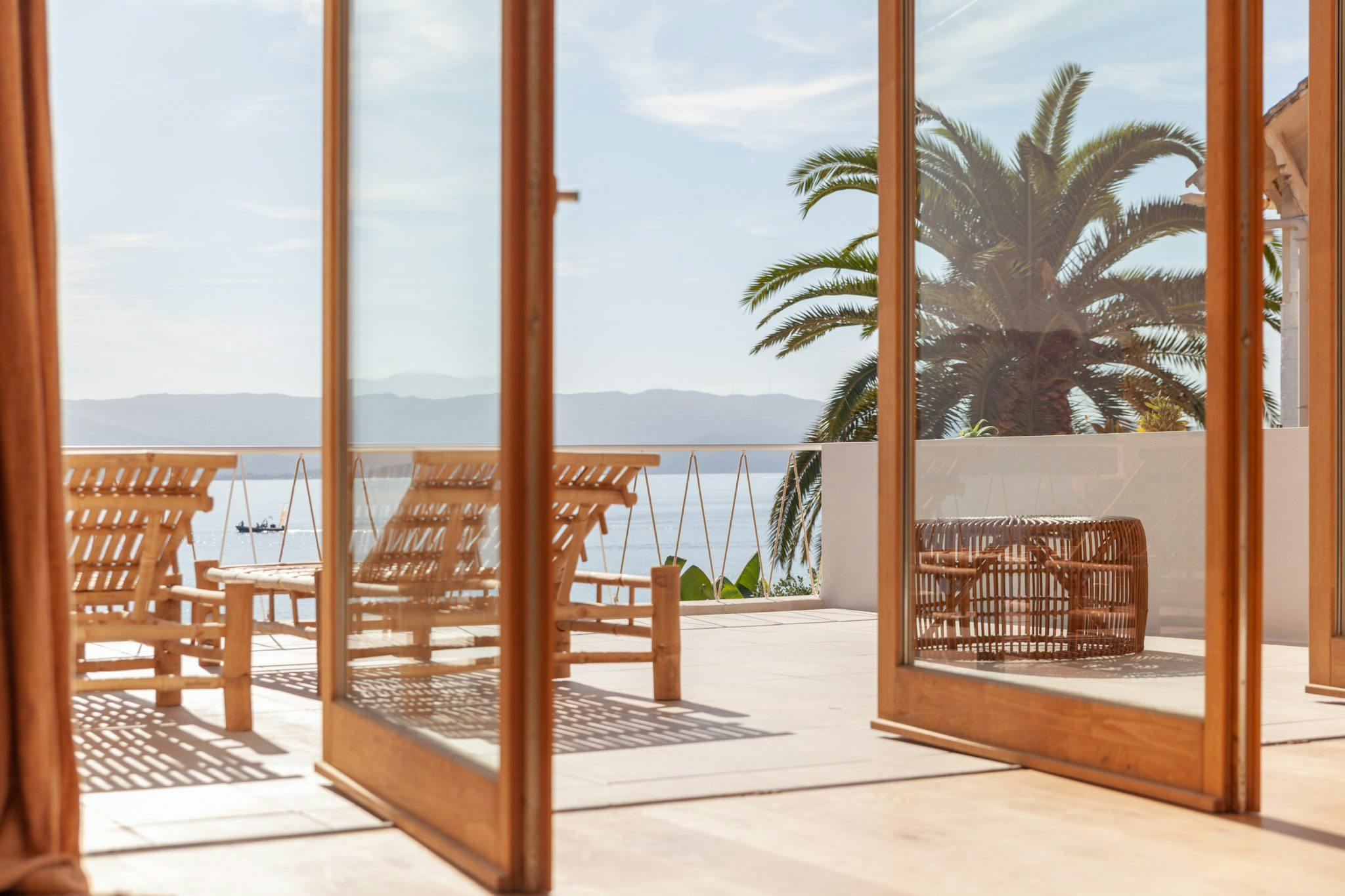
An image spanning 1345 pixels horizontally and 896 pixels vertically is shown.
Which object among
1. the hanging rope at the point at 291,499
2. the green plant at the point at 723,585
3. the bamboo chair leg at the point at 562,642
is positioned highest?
the hanging rope at the point at 291,499

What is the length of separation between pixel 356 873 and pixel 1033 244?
7.23 feet

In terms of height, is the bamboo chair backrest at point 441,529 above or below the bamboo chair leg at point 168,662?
above

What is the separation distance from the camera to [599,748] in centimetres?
353

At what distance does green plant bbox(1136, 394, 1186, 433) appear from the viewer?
10.00 ft

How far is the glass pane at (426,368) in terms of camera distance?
2512mm

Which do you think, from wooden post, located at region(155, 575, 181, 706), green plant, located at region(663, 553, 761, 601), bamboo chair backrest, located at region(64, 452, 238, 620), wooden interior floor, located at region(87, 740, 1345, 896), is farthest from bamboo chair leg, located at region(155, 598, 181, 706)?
green plant, located at region(663, 553, 761, 601)

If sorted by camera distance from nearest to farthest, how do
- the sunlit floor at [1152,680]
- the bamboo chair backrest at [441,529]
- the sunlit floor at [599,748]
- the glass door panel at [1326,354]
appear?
1. the bamboo chair backrest at [441,529]
2. the sunlit floor at [599,748]
3. the sunlit floor at [1152,680]
4. the glass door panel at [1326,354]

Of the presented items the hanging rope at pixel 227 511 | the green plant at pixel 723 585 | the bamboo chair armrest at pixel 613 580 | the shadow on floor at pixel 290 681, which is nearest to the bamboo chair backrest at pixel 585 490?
the bamboo chair armrest at pixel 613 580

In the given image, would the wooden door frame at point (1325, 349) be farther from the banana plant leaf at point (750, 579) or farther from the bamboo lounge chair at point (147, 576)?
the banana plant leaf at point (750, 579)

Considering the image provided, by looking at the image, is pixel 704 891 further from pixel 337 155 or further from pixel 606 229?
pixel 606 229

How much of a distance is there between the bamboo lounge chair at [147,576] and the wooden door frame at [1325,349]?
341 centimetres

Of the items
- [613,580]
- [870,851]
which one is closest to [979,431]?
[870,851]

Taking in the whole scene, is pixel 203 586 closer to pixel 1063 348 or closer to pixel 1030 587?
pixel 1030 587

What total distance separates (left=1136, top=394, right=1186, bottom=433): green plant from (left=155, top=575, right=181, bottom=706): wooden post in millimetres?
2772
